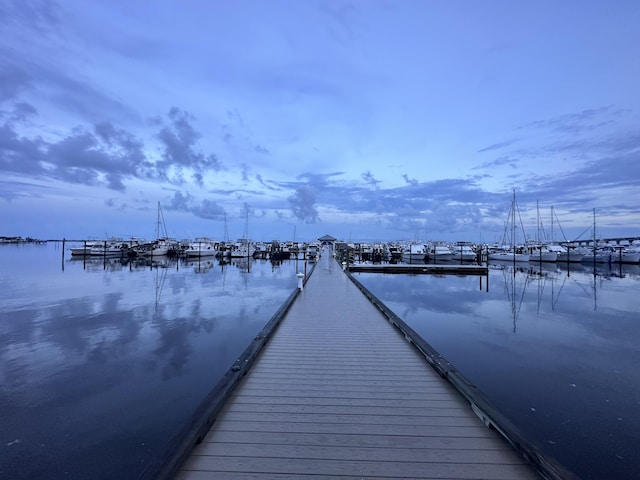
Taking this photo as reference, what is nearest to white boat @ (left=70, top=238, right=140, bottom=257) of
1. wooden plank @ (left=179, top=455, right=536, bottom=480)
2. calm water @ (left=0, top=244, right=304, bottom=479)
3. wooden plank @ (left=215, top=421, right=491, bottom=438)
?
calm water @ (left=0, top=244, right=304, bottom=479)

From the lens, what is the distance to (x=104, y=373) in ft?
23.6

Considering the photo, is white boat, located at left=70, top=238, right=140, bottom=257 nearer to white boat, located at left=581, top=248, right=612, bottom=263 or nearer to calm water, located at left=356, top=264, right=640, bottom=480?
calm water, located at left=356, top=264, right=640, bottom=480

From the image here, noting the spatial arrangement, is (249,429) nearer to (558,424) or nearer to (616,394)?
(558,424)

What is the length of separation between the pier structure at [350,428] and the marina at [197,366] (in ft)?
0.82

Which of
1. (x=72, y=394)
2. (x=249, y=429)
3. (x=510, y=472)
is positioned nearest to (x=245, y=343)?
(x=72, y=394)

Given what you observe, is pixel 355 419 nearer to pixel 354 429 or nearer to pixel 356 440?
pixel 354 429

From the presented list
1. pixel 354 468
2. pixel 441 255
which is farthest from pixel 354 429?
pixel 441 255

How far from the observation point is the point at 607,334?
10727mm

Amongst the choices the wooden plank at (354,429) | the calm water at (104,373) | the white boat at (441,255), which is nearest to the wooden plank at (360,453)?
the wooden plank at (354,429)

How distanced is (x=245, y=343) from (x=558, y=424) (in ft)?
22.9

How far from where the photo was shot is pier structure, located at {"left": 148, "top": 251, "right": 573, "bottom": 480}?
2.90m

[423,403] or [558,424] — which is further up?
[423,403]

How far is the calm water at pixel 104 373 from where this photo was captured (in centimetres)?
450

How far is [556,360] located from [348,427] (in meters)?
7.11
